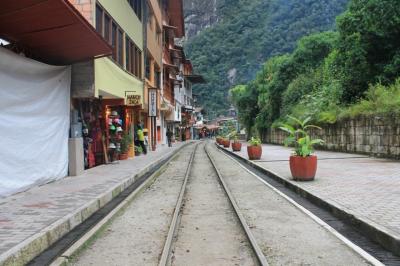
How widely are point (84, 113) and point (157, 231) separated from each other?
10.8m

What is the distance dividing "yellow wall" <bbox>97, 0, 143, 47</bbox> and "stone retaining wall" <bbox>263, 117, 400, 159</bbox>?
11.7m

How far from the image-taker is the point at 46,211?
878cm

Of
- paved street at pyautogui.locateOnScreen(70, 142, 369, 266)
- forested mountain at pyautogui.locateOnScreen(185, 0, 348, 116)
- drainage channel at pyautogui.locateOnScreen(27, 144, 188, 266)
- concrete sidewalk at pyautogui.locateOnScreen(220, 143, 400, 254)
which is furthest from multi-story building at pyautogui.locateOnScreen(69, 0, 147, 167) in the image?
forested mountain at pyautogui.locateOnScreen(185, 0, 348, 116)

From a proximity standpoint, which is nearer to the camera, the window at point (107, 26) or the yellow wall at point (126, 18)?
the window at point (107, 26)

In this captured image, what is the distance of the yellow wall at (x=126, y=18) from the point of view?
848 inches

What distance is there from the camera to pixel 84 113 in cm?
1797

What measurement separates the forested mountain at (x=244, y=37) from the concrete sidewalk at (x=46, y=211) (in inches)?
2680

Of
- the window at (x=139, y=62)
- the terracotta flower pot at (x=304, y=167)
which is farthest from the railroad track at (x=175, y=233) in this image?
the window at (x=139, y=62)

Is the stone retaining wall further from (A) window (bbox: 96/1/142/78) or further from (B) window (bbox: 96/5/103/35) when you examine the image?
(B) window (bbox: 96/5/103/35)

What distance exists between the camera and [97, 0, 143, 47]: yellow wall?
21547 millimetres

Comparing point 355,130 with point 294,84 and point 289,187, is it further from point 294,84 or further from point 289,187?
point 294,84

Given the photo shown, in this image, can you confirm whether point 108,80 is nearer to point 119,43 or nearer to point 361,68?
point 119,43

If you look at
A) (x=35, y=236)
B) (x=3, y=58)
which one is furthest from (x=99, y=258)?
(x=3, y=58)

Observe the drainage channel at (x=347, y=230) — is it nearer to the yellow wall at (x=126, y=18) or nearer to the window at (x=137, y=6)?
the yellow wall at (x=126, y=18)
